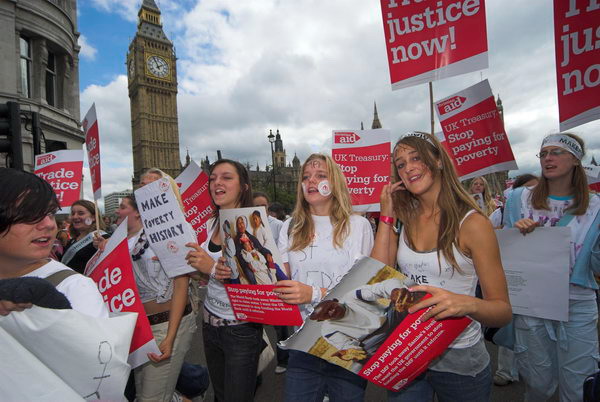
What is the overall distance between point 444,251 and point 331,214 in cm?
81

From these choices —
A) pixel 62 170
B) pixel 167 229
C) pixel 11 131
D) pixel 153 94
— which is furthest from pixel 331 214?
pixel 153 94

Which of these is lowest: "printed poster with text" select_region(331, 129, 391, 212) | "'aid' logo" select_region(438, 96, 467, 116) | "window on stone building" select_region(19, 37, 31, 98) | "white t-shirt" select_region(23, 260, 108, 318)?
"white t-shirt" select_region(23, 260, 108, 318)

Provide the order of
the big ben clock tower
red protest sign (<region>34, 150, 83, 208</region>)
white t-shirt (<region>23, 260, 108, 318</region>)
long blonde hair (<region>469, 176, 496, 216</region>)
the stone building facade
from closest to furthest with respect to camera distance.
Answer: white t-shirt (<region>23, 260, 108, 318</region>) → red protest sign (<region>34, 150, 83, 208</region>) → long blonde hair (<region>469, 176, 496, 216</region>) → the stone building facade → the big ben clock tower

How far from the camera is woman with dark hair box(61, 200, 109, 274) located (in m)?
3.80

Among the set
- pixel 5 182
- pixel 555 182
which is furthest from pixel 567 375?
pixel 5 182

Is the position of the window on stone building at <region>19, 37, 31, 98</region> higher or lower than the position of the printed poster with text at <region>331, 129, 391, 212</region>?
higher

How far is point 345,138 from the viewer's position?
483cm

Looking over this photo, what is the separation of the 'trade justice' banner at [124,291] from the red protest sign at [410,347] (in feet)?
4.13

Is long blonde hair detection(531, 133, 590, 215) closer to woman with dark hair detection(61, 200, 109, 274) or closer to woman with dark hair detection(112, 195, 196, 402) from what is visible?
woman with dark hair detection(112, 195, 196, 402)

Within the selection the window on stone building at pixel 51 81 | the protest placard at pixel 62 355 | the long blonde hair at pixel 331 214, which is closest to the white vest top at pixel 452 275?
the long blonde hair at pixel 331 214

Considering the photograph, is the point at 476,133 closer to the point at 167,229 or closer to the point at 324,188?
the point at 324,188

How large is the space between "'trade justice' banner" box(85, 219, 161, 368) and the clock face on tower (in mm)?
89463

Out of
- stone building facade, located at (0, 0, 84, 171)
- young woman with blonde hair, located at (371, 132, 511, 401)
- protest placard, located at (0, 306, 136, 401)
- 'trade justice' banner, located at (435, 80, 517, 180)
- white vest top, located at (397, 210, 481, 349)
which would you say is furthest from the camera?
stone building facade, located at (0, 0, 84, 171)

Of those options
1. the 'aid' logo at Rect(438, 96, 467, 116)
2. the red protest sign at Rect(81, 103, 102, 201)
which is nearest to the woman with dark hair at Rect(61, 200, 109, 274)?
the red protest sign at Rect(81, 103, 102, 201)
